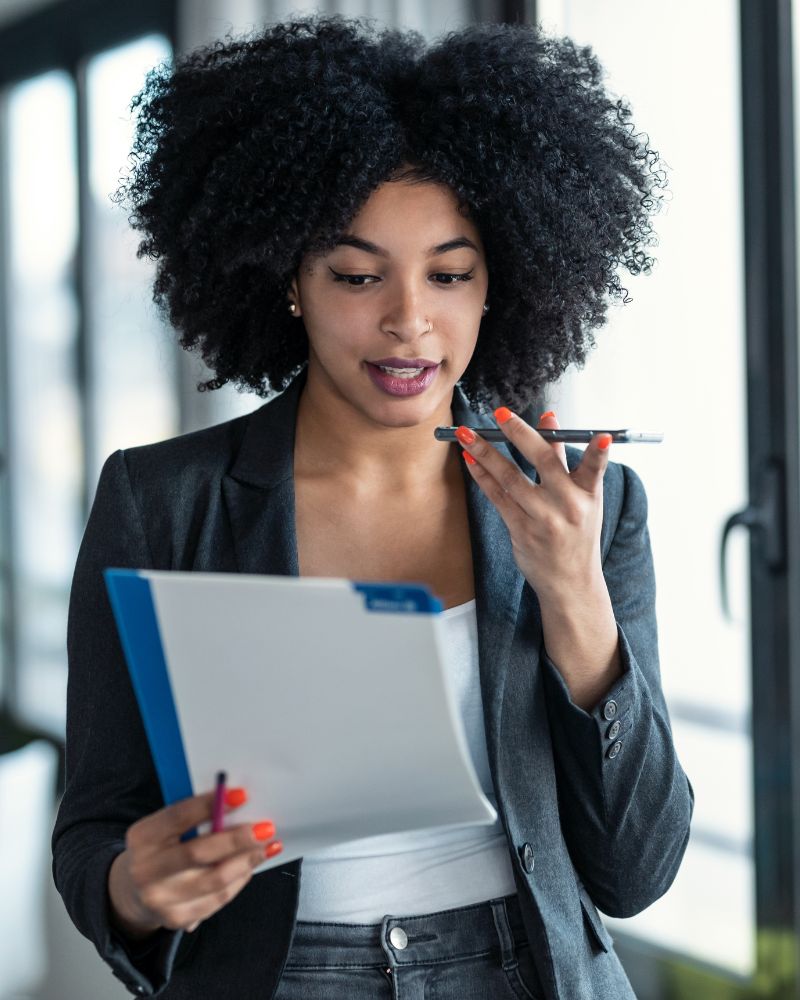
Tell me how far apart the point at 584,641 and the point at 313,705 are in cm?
38

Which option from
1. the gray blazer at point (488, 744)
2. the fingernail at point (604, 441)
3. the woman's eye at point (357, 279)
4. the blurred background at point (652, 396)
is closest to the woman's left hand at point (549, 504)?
the fingernail at point (604, 441)

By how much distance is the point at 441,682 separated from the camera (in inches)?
32.5

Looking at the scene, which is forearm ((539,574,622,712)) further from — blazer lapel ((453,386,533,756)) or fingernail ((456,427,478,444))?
fingernail ((456,427,478,444))

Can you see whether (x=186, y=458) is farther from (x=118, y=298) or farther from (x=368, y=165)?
(x=118, y=298)

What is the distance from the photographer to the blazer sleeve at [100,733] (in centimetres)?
112

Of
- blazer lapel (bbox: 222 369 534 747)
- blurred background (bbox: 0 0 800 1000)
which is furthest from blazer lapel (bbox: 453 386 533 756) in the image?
blurred background (bbox: 0 0 800 1000)

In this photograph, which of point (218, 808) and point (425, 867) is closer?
point (218, 808)

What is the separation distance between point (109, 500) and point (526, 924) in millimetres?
587

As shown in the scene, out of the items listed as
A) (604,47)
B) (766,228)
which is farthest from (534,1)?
(766,228)

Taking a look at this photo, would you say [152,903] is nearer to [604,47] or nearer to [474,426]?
[474,426]

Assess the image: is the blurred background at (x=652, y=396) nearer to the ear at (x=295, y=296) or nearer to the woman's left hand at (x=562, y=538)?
the ear at (x=295, y=296)

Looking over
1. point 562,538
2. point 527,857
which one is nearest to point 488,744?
point 527,857

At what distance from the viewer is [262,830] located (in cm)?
90

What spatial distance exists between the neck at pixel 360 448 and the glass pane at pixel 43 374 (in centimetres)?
161
